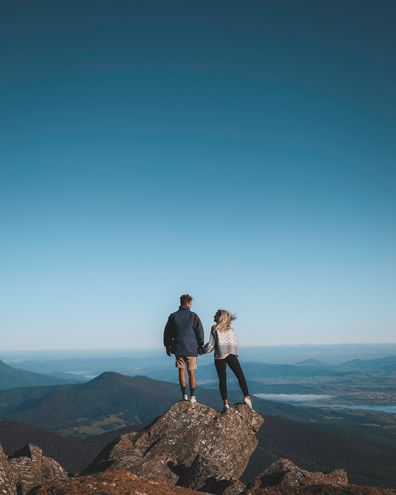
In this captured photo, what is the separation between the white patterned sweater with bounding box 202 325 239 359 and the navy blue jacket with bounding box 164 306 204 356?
24.2 inches

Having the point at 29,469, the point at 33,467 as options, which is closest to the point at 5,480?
the point at 29,469

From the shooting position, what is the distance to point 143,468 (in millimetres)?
19781

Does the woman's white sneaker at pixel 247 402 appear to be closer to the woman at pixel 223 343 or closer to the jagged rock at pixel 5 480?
the woman at pixel 223 343

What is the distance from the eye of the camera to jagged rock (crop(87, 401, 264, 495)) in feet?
74.0

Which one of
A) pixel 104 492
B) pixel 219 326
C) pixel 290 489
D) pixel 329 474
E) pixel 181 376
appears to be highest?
pixel 219 326

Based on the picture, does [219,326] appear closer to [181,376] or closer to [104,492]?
[181,376]

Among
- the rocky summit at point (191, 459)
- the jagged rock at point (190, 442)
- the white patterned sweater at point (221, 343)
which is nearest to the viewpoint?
the rocky summit at point (191, 459)

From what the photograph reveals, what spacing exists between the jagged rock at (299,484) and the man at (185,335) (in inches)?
217

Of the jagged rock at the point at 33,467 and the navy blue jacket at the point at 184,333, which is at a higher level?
the navy blue jacket at the point at 184,333

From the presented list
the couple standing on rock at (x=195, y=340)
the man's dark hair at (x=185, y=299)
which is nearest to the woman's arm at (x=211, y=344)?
the couple standing on rock at (x=195, y=340)

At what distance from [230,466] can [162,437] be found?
12.5 feet

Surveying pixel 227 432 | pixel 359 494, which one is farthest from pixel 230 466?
pixel 359 494

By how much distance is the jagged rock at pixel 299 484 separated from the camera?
13922mm

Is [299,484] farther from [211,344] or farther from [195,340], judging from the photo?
[195,340]
